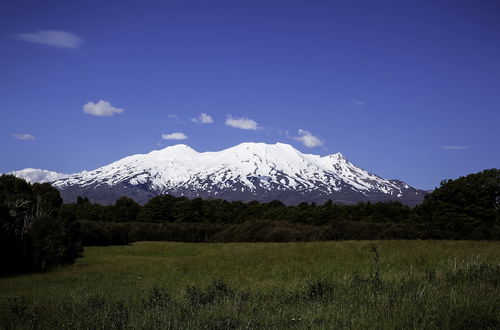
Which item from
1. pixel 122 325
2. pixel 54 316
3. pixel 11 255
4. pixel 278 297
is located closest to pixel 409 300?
pixel 278 297

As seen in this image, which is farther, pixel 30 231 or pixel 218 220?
pixel 218 220

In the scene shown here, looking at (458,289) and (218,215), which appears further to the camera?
(218,215)

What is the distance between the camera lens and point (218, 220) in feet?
297

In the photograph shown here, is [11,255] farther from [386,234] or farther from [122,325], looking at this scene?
[386,234]

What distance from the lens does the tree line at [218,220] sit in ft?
96.7

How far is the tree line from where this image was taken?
1161 inches

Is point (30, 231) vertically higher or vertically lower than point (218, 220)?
lower

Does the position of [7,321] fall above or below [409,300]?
below

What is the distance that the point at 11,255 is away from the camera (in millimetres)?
27172

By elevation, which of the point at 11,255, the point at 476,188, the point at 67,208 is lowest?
the point at 11,255

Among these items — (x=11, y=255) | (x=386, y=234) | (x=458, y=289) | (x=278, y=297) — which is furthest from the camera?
(x=386, y=234)

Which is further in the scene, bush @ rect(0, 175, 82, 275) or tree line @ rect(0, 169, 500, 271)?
tree line @ rect(0, 169, 500, 271)

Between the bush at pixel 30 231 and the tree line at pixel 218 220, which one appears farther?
the tree line at pixel 218 220

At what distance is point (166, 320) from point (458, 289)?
19.2 ft
